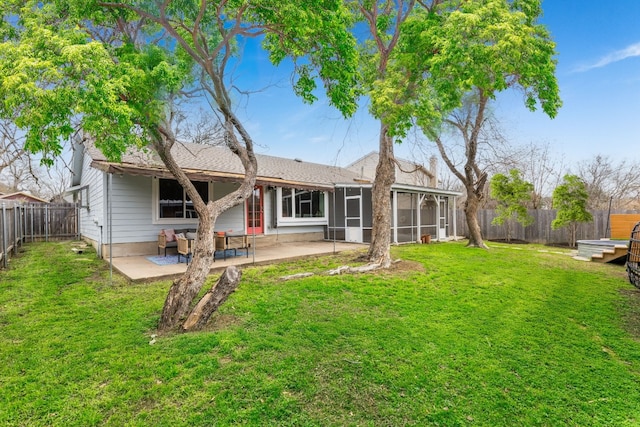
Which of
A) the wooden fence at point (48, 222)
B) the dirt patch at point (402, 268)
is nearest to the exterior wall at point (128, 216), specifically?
the wooden fence at point (48, 222)

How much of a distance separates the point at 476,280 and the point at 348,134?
4.97 meters

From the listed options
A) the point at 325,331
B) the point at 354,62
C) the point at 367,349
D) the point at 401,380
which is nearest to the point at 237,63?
the point at 354,62

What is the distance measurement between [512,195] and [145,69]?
1629 centimetres

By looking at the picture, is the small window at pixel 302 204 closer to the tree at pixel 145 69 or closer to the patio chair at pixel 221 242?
the patio chair at pixel 221 242

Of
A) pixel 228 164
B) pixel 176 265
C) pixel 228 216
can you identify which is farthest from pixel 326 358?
pixel 228 164

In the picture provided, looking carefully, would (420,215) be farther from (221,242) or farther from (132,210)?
(132,210)

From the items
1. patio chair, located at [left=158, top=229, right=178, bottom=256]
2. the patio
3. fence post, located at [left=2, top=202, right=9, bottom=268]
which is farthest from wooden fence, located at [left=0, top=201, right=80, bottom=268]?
the patio

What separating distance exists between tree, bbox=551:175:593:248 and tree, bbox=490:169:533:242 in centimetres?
128

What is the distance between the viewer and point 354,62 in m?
5.61

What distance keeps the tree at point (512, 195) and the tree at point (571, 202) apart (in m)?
1.28

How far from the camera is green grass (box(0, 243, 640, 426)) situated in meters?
2.65

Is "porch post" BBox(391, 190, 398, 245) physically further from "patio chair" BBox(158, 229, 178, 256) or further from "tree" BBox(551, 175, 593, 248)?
"patio chair" BBox(158, 229, 178, 256)

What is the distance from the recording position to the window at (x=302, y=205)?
13.2 meters

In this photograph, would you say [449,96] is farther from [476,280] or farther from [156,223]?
[156,223]
